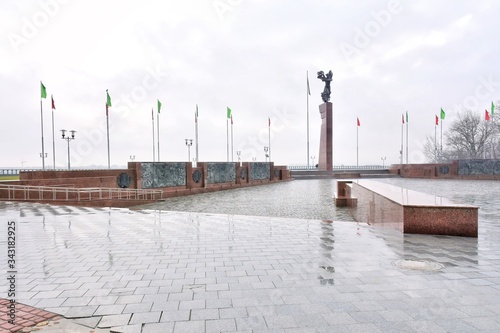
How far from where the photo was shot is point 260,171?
1171 inches

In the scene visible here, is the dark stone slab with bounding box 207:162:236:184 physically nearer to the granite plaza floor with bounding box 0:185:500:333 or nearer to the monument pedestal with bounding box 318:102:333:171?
the granite plaza floor with bounding box 0:185:500:333

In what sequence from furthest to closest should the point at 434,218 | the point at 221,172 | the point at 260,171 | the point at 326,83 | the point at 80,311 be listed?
the point at 326,83, the point at 260,171, the point at 221,172, the point at 434,218, the point at 80,311

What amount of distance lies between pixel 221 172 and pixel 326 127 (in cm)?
1969

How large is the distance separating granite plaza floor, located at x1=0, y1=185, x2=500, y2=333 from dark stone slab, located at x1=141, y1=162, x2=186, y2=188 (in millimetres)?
10499

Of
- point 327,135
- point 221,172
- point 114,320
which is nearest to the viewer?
point 114,320

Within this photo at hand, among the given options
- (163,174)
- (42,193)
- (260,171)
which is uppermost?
(163,174)

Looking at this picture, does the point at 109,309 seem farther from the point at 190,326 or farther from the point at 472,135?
the point at 472,135

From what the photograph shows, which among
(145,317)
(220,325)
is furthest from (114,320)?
(220,325)

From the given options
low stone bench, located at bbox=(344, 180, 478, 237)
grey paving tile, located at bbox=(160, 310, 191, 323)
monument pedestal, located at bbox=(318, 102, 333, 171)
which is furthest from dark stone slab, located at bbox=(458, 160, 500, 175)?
grey paving tile, located at bbox=(160, 310, 191, 323)

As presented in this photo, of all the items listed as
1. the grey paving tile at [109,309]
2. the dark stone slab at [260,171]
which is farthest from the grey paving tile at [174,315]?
the dark stone slab at [260,171]

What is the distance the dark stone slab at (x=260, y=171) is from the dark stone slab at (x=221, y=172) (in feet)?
9.73

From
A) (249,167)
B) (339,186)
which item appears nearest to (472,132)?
(249,167)

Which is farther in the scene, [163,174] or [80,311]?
[163,174]

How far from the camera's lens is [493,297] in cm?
363
